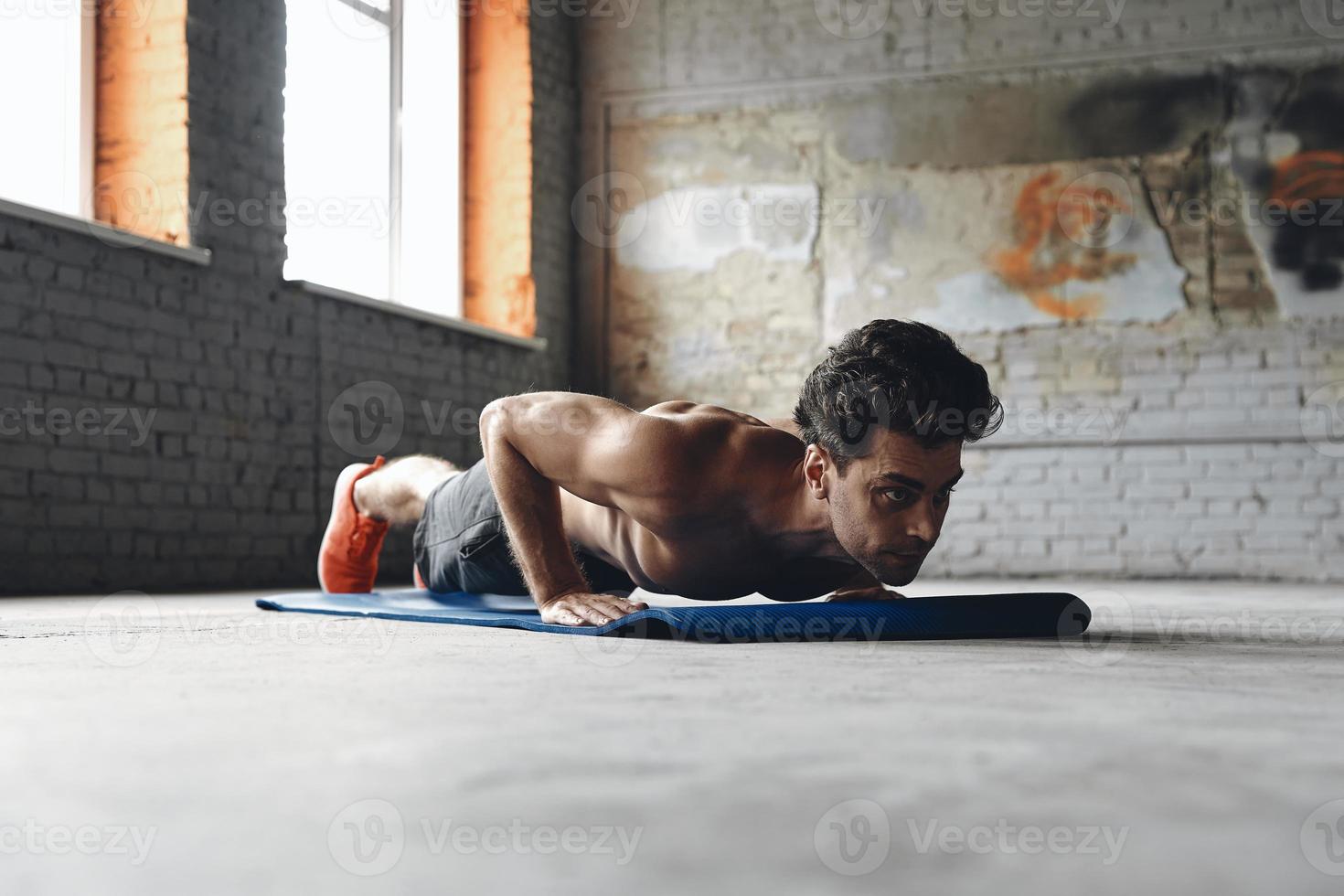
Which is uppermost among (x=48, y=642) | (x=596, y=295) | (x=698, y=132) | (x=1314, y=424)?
(x=698, y=132)

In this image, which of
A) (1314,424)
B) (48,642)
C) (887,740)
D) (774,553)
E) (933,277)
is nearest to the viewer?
(887,740)

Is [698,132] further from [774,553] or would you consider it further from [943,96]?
[774,553]

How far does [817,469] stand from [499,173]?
20.4 feet

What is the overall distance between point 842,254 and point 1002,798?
7.54 m

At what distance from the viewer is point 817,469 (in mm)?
2756

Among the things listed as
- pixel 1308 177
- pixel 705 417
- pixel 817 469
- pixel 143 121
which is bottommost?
A: pixel 817 469

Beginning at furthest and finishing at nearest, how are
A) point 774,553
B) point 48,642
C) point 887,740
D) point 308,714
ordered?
1. point 774,553
2. point 48,642
3. point 308,714
4. point 887,740

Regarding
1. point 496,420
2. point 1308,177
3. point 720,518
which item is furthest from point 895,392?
point 1308,177

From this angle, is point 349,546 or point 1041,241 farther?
point 1041,241

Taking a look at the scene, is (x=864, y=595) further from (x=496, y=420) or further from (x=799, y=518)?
(x=496, y=420)

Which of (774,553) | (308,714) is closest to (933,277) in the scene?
(774,553)

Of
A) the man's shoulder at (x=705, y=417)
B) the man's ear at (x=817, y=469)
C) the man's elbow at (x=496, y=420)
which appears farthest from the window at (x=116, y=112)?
the man's ear at (x=817, y=469)

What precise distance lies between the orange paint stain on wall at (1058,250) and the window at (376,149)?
3.53m

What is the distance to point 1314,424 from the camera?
759cm
